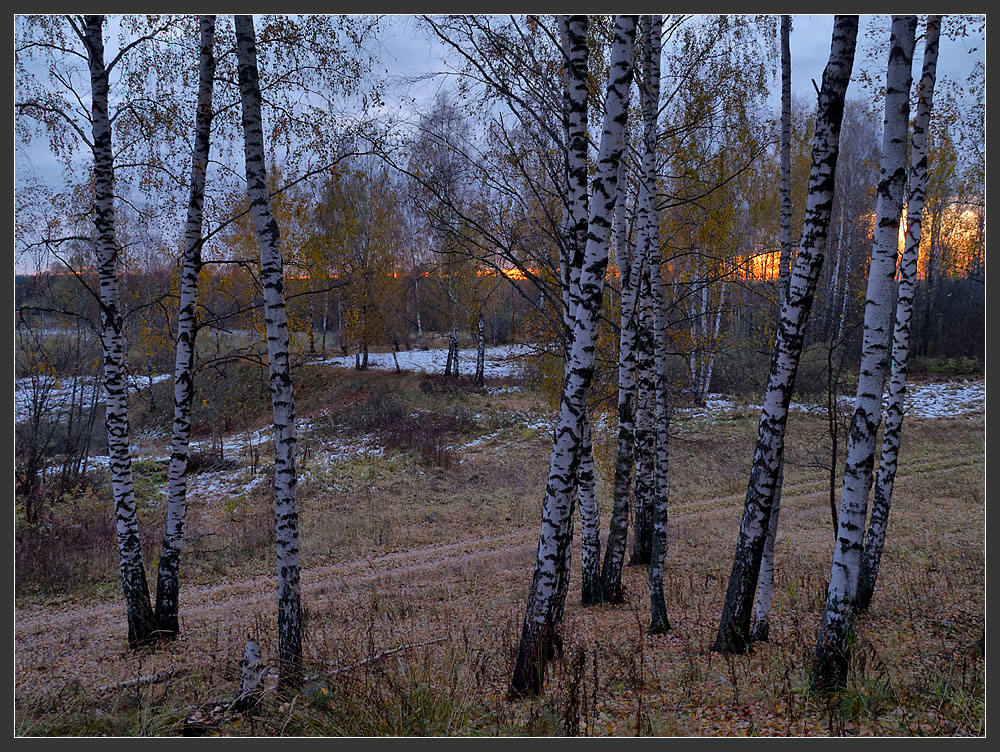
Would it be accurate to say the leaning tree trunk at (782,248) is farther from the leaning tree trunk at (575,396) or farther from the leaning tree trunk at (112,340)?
the leaning tree trunk at (112,340)

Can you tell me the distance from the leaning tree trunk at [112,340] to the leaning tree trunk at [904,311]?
8500 mm

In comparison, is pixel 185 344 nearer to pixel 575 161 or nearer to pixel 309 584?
pixel 575 161

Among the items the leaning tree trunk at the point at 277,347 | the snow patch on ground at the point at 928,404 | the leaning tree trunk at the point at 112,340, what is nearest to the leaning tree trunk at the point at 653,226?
the leaning tree trunk at the point at 277,347

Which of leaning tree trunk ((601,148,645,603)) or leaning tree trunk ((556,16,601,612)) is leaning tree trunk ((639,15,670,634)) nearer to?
leaning tree trunk ((601,148,645,603))

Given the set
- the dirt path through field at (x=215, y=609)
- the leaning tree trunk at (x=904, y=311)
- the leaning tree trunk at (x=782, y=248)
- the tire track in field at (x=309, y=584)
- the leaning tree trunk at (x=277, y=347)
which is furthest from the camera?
the tire track in field at (x=309, y=584)

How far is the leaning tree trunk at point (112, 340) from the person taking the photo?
6129 millimetres

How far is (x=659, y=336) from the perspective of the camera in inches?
273

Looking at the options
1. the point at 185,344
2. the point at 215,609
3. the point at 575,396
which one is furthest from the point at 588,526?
the point at 215,609

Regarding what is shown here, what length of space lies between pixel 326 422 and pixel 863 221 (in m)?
23.1

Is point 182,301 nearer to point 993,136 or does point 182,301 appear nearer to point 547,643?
point 547,643

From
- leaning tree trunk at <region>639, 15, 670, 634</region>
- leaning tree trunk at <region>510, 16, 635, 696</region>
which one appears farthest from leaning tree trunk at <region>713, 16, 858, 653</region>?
leaning tree trunk at <region>510, 16, 635, 696</region>

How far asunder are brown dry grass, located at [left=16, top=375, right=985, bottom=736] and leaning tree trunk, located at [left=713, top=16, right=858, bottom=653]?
55cm

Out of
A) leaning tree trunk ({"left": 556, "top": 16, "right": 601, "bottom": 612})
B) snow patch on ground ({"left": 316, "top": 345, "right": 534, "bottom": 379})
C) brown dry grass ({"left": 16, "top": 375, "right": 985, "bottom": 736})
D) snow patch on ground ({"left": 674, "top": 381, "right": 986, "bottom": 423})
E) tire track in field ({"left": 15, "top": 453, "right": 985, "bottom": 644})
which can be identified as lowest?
tire track in field ({"left": 15, "top": 453, "right": 985, "bottom": 644})

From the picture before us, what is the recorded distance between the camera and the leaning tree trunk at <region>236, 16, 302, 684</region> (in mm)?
4914
